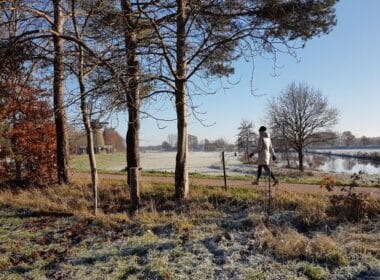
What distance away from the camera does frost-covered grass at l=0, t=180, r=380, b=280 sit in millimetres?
5543

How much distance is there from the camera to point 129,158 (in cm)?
1243

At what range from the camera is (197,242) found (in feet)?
22.0

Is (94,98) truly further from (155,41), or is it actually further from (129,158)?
(129,158)

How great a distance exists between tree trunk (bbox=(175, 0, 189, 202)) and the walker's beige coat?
7.99ft

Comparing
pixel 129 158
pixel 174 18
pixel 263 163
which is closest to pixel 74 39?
pixel 174 18

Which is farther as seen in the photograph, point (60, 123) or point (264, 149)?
point (60, 123)

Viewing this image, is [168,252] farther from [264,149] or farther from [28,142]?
[28,142]

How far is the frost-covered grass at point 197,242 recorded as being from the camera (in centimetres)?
554

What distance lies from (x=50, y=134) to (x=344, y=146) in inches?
4442

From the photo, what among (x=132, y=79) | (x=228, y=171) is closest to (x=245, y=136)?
(x=228, y=171)

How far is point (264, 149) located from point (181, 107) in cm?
307

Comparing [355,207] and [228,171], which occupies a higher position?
[355,207]

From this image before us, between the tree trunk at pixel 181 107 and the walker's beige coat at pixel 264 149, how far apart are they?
243 cm

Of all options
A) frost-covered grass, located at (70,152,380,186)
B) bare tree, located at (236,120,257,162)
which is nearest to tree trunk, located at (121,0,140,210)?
frost-covered grass, located at (70,152,380,186)
